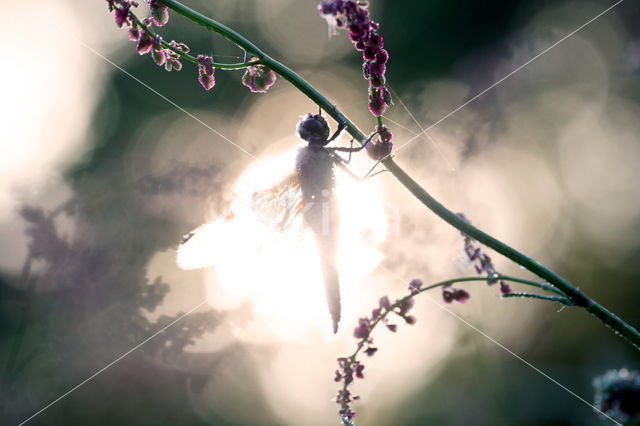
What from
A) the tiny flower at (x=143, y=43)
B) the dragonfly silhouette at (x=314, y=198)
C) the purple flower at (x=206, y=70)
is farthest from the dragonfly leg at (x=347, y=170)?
the tiny flower at (x=143, y=43)

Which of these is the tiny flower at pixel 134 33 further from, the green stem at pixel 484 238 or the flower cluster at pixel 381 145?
the flower cluster at pixel 381 145

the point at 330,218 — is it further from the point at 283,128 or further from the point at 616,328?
the point at 283,128

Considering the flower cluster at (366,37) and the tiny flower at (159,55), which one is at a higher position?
the tiny flower at (159,55)

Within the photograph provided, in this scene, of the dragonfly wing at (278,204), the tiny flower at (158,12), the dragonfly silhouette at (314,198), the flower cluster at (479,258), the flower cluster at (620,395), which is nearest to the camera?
the flower cluster at (620,395)

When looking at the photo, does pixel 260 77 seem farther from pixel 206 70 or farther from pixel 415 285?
pixel 415 285

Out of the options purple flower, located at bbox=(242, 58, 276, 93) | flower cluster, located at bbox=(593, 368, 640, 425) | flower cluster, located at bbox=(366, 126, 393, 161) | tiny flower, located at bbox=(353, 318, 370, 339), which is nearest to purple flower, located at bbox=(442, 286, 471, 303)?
tiny flower, located at bbox=(353, 318, 370, 339)
